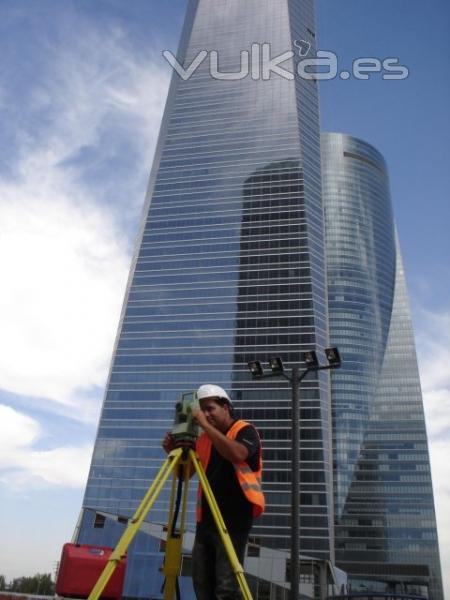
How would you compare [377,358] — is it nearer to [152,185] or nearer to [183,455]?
[152,185]

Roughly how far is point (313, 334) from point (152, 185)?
51.8 metres

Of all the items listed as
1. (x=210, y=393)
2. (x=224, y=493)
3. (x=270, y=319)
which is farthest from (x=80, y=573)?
(x=270, y=319)

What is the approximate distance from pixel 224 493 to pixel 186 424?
0.68 m

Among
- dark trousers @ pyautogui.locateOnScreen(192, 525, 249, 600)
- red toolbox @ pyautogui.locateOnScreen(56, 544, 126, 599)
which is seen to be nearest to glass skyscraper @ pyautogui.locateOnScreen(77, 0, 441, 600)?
red toolbox @ pyautogui.locateOnScreen(56, 544, 126, 599)

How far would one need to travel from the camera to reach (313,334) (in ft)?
312

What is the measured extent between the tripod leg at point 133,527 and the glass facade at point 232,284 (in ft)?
257

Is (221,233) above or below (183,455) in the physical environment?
above

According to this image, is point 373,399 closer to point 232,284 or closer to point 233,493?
point 232,284

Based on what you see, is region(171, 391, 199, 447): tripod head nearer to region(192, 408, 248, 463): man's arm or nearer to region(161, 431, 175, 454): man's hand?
region(161, 431, 175, 454): man's hand

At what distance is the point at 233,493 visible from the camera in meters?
4.42

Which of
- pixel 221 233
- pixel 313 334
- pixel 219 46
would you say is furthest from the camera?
pixel 219 46

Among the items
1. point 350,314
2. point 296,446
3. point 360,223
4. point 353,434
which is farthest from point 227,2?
point 296,446

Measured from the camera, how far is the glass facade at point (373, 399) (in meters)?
111

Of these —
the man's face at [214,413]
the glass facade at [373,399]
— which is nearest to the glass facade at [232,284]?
the glass facade at [373,399]
